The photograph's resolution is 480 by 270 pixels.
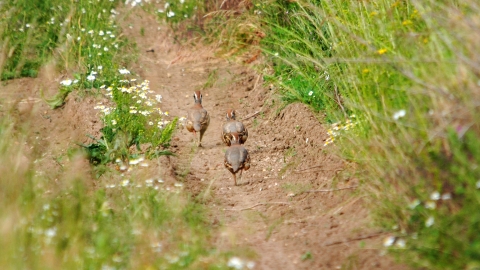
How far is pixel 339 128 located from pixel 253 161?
1956 mm

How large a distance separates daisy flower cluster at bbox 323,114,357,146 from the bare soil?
0.55ft

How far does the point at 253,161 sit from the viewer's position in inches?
395

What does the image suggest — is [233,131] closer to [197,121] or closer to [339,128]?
[197,121]

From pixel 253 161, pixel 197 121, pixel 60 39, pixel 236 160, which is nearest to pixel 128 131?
pixel 197 121

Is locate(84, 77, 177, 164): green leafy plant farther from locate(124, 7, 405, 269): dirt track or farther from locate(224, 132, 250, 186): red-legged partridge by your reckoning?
locate(224, 132, 250, 186): red-legged partridge

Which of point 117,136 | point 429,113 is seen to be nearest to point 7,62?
point 117,136

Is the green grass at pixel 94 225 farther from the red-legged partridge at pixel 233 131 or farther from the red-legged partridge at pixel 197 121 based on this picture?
the red-legged partridge at pixel 197 121

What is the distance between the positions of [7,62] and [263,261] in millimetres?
7067

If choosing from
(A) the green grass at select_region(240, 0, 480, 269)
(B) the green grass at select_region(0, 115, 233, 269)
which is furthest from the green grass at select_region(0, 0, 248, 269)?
(A) the green grass at select_region(240, 0, 480, 269)

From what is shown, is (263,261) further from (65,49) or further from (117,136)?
(65,49)

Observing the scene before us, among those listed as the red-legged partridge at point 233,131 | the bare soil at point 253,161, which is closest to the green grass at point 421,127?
the bare soil at point 253,161

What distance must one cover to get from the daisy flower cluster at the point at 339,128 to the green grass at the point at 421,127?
41 mm

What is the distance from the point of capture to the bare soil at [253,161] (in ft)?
22.2

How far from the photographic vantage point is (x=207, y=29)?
13703 millimetres
